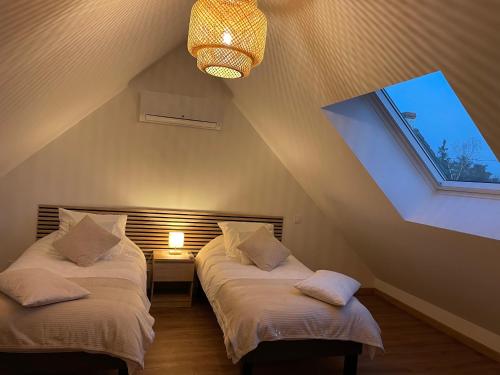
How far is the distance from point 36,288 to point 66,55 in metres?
1.40

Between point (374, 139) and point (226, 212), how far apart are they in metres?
2.01

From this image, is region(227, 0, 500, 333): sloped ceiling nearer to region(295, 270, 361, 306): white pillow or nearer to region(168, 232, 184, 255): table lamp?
region(295, 270, 361, 306): white pillow

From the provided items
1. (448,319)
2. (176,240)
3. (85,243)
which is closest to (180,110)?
(176,240)

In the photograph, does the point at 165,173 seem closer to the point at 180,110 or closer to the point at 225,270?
the point at 180,110

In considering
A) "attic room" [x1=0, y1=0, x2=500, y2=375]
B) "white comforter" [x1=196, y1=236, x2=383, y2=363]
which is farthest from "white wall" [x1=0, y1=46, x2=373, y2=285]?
"white comforter" [x1=196, y1=236, x2=383, y2=363]

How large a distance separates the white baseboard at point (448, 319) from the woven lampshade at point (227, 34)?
321 cm

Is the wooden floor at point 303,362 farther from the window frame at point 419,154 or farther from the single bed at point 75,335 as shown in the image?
the window frame at point 419,154

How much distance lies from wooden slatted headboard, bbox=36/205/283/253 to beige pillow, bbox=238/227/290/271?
2.48 ft

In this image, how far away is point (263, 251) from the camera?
11.8 feet

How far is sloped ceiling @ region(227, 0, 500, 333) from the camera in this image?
1692mm

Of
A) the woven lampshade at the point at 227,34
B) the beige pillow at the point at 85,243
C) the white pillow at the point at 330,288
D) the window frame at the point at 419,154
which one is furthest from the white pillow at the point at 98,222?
the window frame at the point at 419,154

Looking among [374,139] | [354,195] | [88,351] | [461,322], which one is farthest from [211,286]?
[461,322]

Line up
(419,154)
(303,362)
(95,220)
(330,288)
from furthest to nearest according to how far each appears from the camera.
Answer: (95,220) → (419,154) → (303,362) → (330,288)

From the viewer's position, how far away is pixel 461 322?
3578mm
